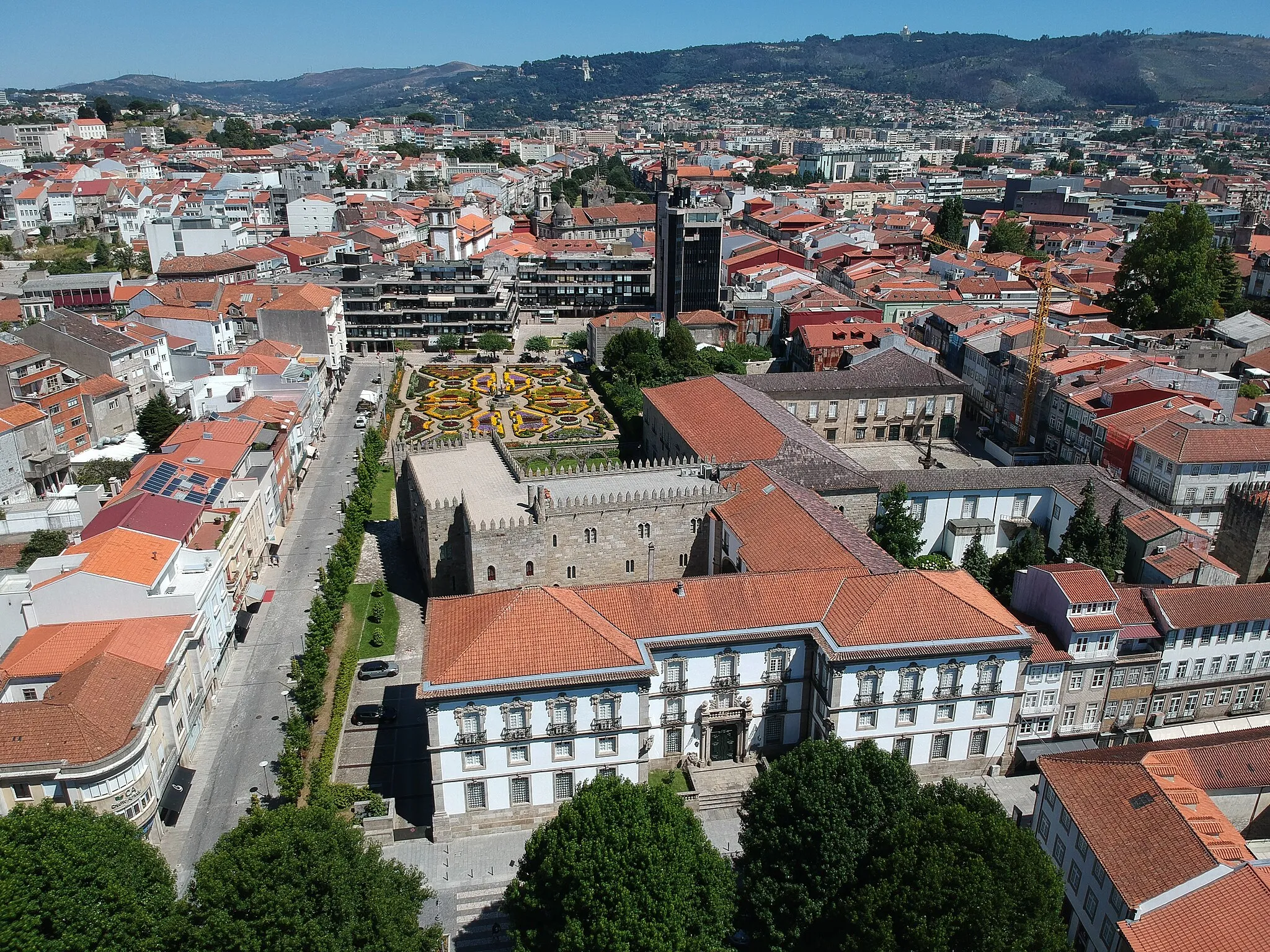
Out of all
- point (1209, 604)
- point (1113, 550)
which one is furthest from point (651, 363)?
point (1209, 604)

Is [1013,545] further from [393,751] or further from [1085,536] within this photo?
[393,751]

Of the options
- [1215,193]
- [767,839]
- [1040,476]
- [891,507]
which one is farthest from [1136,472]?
[1215,193]

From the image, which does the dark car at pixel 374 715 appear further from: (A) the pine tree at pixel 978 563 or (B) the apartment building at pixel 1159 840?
(A) the pine tree at pixel 978 563

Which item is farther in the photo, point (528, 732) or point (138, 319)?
point (138, 319)

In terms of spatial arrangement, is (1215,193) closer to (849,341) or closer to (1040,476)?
(849,341)

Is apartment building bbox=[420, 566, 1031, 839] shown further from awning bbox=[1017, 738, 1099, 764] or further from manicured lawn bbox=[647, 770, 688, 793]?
awning bbox=[1017, 738, 1099, 764]

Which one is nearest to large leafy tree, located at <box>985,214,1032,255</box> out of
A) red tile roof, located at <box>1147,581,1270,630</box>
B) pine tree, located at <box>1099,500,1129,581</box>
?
pine tree, located at <box>1099,500,1129,581</box>

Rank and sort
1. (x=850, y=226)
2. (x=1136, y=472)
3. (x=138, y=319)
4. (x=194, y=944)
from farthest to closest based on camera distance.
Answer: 1. (x=850, y=226)
2. (x=138, y=319)
3. (x=1136, y=472)
4. (x=194, y=944)
